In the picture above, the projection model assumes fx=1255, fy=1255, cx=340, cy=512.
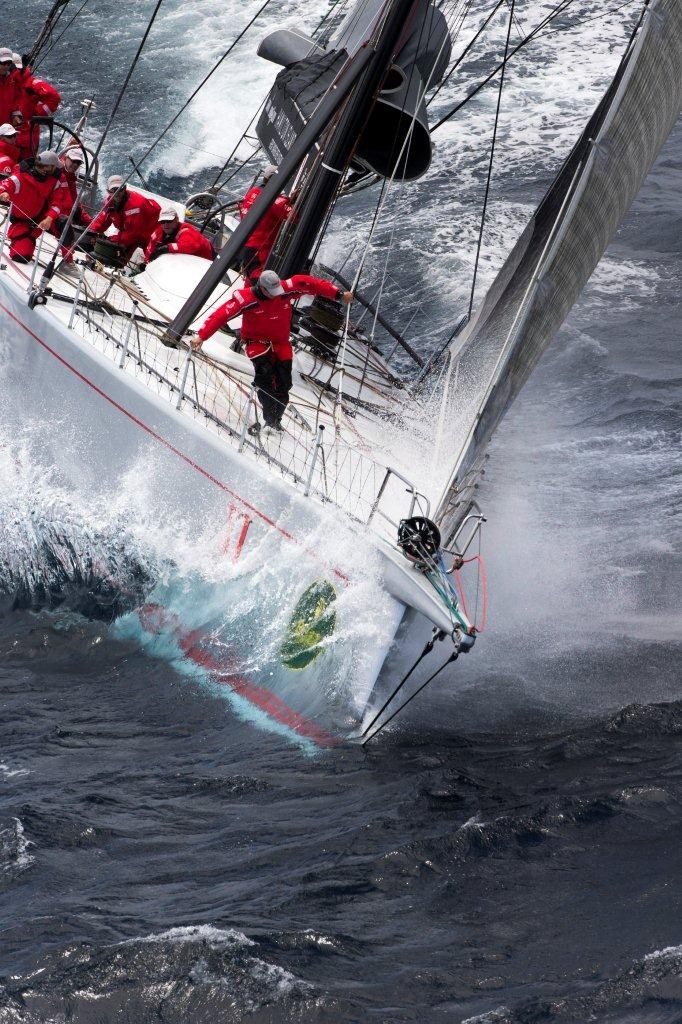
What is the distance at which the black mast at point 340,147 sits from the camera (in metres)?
→ 7.33

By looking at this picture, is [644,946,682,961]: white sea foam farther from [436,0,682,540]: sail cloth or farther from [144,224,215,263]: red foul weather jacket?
[144,224,215,263]: red foul weather jacket

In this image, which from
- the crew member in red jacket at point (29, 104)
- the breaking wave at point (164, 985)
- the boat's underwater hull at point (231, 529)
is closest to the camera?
the breaking wave at point (164, 985)

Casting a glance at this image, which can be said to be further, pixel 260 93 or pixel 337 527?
pixel 260 93

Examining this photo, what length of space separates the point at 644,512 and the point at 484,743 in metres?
3.05

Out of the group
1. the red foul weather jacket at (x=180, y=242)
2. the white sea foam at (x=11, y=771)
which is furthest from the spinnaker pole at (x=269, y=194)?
the white sea foam at (x=11, y=771)

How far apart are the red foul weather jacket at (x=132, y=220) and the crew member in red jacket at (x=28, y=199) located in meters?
0.36

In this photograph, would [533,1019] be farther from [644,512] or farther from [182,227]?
[182,227]

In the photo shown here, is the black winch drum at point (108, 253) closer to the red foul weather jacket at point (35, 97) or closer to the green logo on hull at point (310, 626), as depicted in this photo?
the red foul weather jacket at point (35, 97)

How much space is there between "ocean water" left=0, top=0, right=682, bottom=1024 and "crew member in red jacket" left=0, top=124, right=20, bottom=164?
8.17 ft

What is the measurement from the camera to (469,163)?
1366cm

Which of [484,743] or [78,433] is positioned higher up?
[78,433]

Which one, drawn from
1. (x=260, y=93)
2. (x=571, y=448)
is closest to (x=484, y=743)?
(x=571, y=448)

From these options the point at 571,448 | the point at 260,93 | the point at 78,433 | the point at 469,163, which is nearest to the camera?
the point at 78,433

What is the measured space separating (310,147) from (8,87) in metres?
3.58
